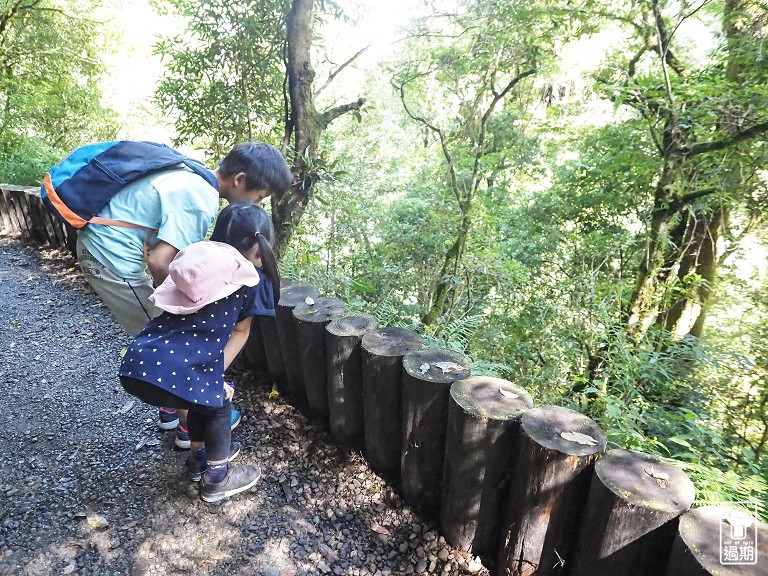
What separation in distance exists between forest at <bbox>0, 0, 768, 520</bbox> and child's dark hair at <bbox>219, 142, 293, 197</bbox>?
141cm

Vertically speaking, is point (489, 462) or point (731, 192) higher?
point (731, 192)

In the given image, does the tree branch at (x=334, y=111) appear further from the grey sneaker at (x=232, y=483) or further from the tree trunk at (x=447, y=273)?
the grey sneaker at (x=232, y=483)

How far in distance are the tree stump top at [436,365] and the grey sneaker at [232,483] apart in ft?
3.22

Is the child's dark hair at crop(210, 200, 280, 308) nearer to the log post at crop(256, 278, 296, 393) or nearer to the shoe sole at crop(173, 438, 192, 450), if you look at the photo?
the log post at crop(256, 278, 296, 393)

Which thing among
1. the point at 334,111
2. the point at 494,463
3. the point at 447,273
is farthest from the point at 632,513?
the point at 447,273

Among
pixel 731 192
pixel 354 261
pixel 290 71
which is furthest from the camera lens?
pixel 354 261

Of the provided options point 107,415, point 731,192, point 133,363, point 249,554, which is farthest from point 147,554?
point 731,192

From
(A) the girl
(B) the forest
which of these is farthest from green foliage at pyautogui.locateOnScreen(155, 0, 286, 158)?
(A) the girl

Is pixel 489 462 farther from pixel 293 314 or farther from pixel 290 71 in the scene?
pixel 290 71

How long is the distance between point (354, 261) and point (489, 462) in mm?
4221

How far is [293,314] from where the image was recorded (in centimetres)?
265

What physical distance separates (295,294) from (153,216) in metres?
1.10

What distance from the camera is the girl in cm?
175

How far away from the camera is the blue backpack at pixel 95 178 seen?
6.17 ft
